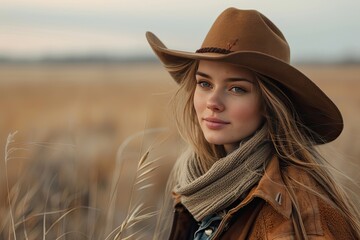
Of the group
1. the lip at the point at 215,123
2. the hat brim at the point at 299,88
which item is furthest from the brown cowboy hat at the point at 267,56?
the lip at the point at 215,123

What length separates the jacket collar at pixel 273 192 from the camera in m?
2.49

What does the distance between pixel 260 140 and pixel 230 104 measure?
0.58ft

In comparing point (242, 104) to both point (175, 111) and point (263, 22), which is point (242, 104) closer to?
point (263, 22)

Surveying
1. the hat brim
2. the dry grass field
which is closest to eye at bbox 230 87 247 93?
the hat brim

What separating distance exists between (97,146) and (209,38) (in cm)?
664

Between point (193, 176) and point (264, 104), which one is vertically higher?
point (264, 104)

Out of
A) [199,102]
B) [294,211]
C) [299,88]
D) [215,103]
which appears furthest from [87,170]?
[294,211]

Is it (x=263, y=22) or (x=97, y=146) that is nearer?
(x=263, y=22)

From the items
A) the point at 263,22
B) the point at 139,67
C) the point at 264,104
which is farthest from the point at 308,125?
the point at 139,67

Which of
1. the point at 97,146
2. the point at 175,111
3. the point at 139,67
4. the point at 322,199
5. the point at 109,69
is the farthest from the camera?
the point at 139,67

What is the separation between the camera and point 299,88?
270cm

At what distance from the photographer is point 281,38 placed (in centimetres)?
287

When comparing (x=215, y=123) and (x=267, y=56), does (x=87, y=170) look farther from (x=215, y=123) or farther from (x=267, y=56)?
(x=267, y=56)

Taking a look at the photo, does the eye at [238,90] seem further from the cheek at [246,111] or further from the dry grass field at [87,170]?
the dry grass field at [87,170]
